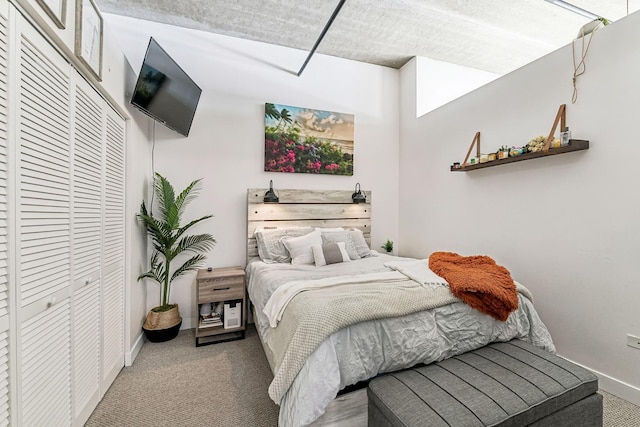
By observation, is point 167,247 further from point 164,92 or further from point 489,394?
point 489,394

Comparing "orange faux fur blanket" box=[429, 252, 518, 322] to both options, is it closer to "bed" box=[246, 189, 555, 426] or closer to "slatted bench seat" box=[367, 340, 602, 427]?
"bed" box=[246, 189, 555, 426]

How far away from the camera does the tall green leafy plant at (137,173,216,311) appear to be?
270cm

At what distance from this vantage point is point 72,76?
58.9 inches

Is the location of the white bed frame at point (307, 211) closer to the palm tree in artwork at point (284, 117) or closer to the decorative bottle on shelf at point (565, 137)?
the palm tree in artwork at point (284, 117)

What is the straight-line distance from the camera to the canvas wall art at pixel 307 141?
3373mm

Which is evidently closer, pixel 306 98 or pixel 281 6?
pixel 281 6

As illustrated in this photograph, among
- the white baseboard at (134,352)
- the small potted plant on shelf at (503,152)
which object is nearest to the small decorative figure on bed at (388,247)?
the small potted plant on shelf at (503,152)

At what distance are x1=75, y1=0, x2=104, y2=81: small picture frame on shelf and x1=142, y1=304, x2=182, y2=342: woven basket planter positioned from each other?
6.89 feet

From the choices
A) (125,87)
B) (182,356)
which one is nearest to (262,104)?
(125,87)

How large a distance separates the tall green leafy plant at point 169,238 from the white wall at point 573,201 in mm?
2989

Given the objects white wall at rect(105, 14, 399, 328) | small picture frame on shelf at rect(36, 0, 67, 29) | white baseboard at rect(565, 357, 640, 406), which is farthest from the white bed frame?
white baseboard at rect(565, 357, 640, 406)

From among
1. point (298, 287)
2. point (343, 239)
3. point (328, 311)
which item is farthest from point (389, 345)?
point (343, 239)

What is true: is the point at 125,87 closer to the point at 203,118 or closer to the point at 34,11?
the point at 203,118

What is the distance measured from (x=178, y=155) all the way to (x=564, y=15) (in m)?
4.25
